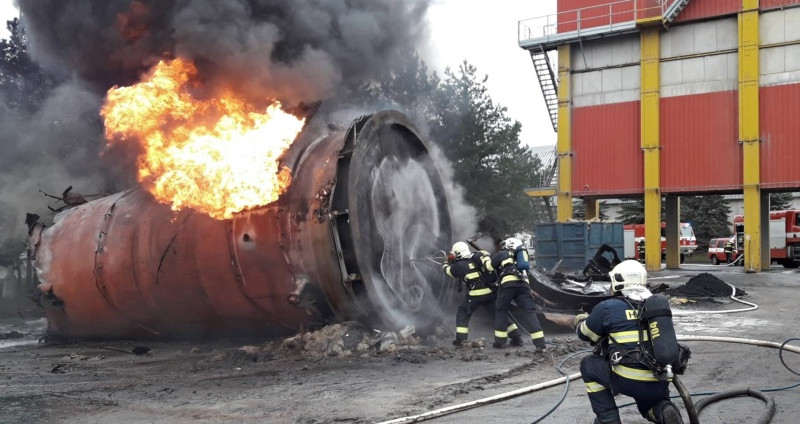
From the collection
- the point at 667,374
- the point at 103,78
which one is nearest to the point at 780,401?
the point at 667,374

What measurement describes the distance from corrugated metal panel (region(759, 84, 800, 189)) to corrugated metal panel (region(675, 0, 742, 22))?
3.01 m

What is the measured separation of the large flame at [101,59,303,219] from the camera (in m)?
7.50

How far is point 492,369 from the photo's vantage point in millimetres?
7359

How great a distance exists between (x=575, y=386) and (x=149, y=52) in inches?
232

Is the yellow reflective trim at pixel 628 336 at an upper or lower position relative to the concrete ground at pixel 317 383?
upper

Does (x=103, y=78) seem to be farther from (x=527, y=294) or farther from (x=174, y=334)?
→ (x=527, y=294)

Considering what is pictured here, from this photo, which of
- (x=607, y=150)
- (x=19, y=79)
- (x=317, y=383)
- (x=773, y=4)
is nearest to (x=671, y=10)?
(x=773, y=4)

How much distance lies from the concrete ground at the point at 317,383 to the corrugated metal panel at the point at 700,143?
15.2 m

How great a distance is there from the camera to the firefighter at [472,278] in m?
9.01

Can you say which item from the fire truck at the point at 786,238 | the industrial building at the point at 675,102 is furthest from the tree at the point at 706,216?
the industrial building at the point at 675,102

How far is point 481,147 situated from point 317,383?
1690 centimetres

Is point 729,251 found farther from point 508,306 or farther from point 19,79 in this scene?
point 19,79

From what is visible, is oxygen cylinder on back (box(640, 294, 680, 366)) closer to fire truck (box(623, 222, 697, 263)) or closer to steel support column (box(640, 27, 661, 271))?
steel support column (box(640, 27, 661, 271))

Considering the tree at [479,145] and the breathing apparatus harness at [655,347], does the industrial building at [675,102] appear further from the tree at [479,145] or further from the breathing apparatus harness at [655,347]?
the breathing apparatus harness at [655,347]
